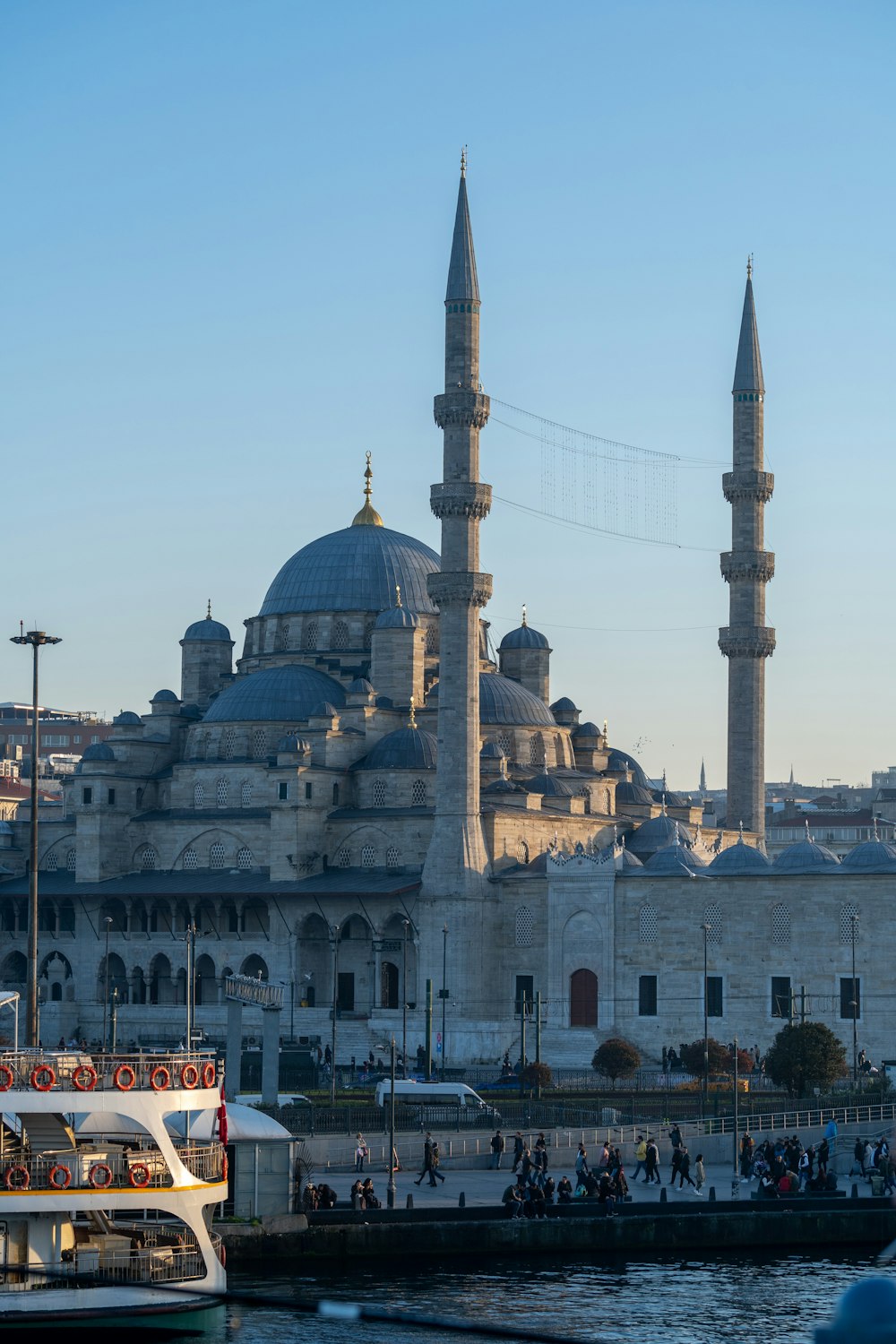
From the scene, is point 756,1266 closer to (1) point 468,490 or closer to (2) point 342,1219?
(2) point 342,1219

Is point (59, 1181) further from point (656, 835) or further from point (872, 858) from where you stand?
point (656, 835)

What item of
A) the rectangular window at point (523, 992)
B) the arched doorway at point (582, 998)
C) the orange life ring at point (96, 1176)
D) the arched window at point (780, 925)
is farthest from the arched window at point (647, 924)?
the orange life ring at point (96, 1176)

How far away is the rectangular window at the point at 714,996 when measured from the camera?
6003cm

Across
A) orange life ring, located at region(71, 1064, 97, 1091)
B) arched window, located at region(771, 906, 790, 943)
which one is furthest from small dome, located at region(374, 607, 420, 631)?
orange life ring, located at region(71, 1064, 97, 1091)

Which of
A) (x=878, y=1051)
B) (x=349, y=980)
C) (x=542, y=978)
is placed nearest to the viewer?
(x=878, y=1051)

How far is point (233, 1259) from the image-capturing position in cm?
3184

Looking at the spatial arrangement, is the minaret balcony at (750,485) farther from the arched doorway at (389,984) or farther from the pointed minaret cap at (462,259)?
the arched doorway at (389,984)

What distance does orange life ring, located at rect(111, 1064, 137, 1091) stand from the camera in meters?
28.2

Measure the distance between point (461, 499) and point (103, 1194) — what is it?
123 ft

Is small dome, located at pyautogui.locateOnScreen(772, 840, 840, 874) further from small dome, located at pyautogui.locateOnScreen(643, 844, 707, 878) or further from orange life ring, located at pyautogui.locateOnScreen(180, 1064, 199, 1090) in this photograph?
orange life ring, located at pyautogui.locateOnScreen(180, 1064, 199, 1090)

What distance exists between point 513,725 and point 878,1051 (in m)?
21.3

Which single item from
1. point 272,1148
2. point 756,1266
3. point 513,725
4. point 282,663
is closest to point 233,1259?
point 272,1148

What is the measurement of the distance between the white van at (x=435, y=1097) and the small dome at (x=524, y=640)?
3302cm

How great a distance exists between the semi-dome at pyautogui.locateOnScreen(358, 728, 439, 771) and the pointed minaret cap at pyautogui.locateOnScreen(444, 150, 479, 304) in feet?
50.3
